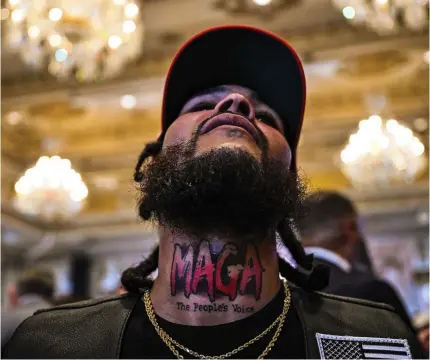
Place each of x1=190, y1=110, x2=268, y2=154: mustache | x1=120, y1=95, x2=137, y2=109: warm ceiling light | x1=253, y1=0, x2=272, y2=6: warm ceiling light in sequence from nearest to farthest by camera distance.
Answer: x1=190, y1=110, x2=268, y2=154: mustache → x1=253, y1=0, x2=272, y2=6: warm ceiling light → x1=120, y1=95, x2=137, y2=109: warm ceiling light

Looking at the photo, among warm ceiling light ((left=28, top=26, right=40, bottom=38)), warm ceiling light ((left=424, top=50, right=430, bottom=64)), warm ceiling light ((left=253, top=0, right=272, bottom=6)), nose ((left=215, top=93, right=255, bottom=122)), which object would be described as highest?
nose ((left=215, top=93, right=255, bottom=122))

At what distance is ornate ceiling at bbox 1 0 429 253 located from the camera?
509cm

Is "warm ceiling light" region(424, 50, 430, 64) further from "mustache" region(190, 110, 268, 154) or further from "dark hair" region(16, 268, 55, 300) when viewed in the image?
"mustache" region(190, 110, 268, 154)

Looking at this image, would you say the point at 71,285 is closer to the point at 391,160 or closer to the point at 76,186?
the point at 76,186

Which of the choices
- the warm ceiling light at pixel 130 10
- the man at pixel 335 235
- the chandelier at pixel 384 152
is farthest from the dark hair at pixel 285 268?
the chandelier at pixel 384 152

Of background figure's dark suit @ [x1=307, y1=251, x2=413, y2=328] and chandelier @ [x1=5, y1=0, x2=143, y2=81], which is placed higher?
chandelier @ [x1=5, y1=0, x2=143, y2=81]

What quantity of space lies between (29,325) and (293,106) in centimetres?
81

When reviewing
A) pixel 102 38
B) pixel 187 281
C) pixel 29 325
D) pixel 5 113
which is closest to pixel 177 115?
pixel 187 281

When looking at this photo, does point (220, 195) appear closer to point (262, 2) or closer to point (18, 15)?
point (18, 15)

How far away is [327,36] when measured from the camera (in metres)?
5.16

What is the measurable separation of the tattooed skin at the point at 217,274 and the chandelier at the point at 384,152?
14.5 ft

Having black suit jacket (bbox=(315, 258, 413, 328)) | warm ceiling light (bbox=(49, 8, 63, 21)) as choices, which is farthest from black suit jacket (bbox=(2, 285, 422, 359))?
warm ceiling light (bbox=(49, 8, 63, 21))

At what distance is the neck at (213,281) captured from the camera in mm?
1046

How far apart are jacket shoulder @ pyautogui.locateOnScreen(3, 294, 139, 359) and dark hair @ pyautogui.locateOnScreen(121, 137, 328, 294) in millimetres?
42
